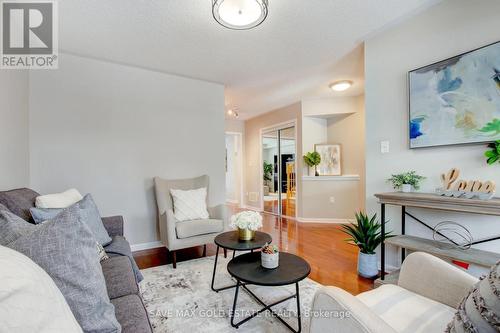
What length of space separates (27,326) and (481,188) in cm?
242

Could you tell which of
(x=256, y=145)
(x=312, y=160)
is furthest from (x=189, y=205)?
(x=256, y=145)

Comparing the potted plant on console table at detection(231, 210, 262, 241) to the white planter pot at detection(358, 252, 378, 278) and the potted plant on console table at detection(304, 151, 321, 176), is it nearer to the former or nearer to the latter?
the white planter pot at detection(358, 252, 378, 278)

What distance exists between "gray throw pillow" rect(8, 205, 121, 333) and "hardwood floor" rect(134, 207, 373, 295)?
6.40 ft

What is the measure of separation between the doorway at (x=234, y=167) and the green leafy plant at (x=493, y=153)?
5.28m

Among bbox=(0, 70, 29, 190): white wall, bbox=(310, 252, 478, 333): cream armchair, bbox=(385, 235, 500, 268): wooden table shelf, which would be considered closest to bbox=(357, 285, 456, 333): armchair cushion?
bbox=(310, 252, 478, 333): cream armchair

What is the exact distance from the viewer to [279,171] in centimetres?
552

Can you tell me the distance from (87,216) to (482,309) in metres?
2.09

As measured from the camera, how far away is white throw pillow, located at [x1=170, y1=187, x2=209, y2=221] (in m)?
2.85

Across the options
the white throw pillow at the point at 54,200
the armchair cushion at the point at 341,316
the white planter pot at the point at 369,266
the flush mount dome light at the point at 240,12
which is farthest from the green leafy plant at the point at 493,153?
the white throw pillow at the point at 54,200

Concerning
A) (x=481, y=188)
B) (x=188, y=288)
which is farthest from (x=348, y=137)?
(x=188, y=288)

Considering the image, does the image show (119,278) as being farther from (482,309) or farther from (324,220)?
(324,220)

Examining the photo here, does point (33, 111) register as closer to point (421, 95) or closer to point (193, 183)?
point (193, 183)

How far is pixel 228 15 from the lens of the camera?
183 cm

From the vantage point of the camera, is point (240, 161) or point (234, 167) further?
point (234, 167)
